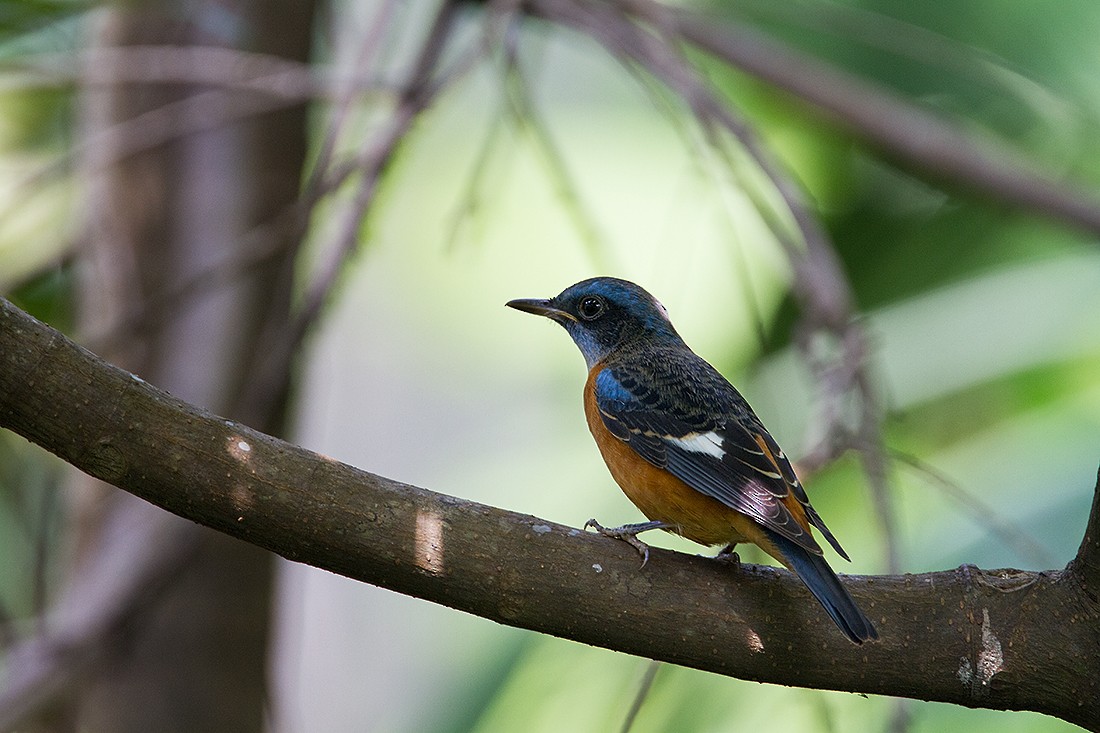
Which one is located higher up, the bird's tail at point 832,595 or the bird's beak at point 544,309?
the bird's beak at point 544,309

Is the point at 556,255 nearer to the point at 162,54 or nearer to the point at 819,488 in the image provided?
the point at 819,488

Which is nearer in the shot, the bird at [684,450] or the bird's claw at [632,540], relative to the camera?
the bird's claw at [632,540]

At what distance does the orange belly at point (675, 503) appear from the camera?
297 centimetres

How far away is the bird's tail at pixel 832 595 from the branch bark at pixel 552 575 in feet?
0.29

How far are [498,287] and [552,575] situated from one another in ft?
18.6

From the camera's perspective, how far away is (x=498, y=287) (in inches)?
312

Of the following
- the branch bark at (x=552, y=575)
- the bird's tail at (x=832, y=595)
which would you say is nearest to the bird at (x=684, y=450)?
the bird's tail at (x=832, y=595)

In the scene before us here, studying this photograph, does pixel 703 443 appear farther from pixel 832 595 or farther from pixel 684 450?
pixel 832 595

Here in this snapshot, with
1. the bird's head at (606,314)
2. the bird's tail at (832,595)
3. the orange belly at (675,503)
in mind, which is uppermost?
the bird's head at (606,314)

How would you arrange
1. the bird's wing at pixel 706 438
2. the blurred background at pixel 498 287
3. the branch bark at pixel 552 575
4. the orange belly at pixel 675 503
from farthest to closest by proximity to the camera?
the blurred background at pixel 498 287 < the orange belly at pixel 675 503 < the bird's wing at pixel 706 438 < the branch bark at pixel 552 575

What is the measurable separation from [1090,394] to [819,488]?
141 cm

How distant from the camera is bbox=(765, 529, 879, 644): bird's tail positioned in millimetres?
2289

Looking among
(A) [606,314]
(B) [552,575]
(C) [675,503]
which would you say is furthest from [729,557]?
(A) [606,314]

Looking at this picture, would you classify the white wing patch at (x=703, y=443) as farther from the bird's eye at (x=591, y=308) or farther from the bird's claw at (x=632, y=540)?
the bird's eye at (x=591, y=308)
